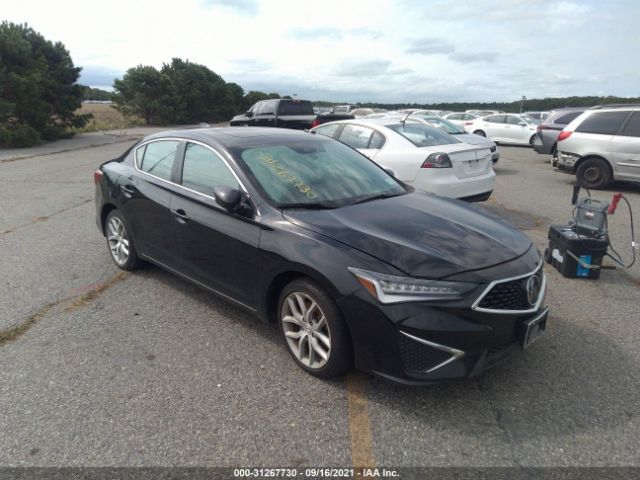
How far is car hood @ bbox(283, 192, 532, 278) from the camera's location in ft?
9.37

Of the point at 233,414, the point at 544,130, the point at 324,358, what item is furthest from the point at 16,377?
the point at 544,130

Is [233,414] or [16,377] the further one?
[16,377]

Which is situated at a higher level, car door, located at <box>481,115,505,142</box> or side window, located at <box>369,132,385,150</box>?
side window, located at <box>369,132,385,150</box>

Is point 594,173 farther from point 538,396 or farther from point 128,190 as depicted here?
point 128,190

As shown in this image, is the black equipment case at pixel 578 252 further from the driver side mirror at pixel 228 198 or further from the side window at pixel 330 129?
the side window at pixel 330 129

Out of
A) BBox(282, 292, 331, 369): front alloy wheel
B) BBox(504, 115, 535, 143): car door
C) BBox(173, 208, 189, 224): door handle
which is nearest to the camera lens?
BBox(282, 292, 331, 369): front alloy wheel

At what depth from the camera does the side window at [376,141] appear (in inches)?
294

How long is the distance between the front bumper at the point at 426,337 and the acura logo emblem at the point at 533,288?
0.62 ft

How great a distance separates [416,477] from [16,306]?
3757mm

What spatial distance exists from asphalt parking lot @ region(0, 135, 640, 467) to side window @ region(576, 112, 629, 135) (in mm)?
6645

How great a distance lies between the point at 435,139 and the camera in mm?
7711

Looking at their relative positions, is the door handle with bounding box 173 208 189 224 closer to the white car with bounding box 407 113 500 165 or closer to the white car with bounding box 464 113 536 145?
the white car with bounding box 407 113 500 165

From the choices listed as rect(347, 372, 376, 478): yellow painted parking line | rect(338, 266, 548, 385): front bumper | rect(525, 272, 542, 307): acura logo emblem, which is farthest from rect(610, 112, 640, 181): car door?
rect(347, 372, 376, 478): yellow painted parking line

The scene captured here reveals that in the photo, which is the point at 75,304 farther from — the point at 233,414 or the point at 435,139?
the point at 435,139
